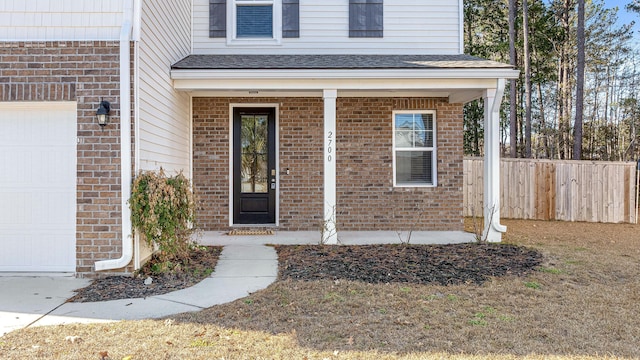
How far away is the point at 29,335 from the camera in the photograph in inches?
128

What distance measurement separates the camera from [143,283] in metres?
4.75

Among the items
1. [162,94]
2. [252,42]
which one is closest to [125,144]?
[162,94]

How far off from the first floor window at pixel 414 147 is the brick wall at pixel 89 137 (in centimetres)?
537

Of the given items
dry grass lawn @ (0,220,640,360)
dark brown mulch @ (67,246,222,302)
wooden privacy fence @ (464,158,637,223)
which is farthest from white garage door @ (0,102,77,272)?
wooden privacy fence @ (464,158,637,223)

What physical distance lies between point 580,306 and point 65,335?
459 cm

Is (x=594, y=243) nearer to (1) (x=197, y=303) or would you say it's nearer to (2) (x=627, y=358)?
(2) (x=627, y=358)

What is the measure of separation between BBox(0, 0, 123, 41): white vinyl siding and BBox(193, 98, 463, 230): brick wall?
3.23 meters

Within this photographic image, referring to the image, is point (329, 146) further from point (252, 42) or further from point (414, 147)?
point (252, 42)

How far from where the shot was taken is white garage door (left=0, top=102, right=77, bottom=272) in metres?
5.11

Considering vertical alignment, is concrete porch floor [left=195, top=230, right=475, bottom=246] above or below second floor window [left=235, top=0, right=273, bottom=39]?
below

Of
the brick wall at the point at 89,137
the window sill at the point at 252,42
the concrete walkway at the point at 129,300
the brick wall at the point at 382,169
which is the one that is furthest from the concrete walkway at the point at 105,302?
the window sill at the point at 252,42

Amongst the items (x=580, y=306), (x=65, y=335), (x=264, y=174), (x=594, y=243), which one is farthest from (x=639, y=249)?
(x=65, y=335)

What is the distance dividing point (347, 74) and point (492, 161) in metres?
2.88

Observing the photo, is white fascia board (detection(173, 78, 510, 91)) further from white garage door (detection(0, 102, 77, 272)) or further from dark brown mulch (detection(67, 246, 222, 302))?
dark brown mulch (detection(67, 246, 222, 302))
